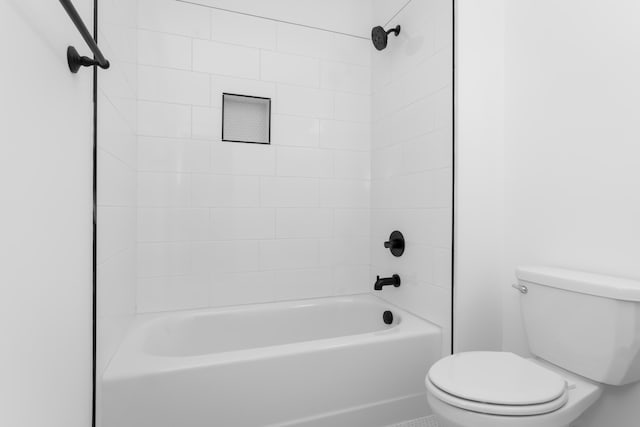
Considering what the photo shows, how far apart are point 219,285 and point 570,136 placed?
1897mm

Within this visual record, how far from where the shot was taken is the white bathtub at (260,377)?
115 centimetres

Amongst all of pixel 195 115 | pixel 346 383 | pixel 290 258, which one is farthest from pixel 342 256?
pixel 195 115

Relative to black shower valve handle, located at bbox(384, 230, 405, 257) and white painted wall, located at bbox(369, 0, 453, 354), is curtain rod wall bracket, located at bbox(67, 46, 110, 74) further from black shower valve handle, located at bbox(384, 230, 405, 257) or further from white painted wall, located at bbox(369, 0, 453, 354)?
black shower valve handle, located at bbox(384, 230, 405, 257)

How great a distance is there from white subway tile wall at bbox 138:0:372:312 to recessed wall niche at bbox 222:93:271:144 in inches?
1.6

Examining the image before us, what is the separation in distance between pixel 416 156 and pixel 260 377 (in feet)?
4.41

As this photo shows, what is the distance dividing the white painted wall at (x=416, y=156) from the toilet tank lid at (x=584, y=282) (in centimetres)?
36

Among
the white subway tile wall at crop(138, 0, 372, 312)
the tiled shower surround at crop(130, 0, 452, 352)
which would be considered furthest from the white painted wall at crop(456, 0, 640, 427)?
the white subway tile wall at crop(138, 0, 372, 312)

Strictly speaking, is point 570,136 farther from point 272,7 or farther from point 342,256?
point 272,7

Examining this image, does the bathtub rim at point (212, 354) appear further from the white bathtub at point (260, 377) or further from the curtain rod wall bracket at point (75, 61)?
the curtain rod wall bracket at point (75, 61)

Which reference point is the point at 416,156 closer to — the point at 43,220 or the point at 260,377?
the point at 260,377

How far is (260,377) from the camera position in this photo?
1.26m

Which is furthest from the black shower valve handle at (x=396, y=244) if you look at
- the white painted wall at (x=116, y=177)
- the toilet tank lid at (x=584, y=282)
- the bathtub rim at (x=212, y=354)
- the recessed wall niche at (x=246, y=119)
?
the white painted wall at (x=116, y=177)

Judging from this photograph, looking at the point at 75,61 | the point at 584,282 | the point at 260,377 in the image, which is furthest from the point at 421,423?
the point at 75,61

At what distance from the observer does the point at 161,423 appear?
1153 millimetres
